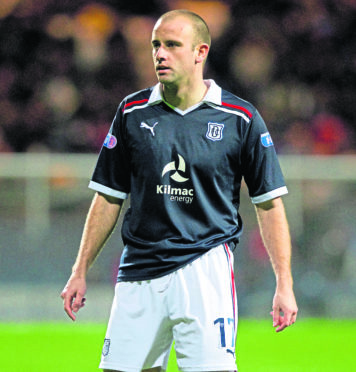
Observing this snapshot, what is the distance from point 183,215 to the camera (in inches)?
159

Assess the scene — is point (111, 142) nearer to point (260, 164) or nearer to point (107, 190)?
point (107, 190)

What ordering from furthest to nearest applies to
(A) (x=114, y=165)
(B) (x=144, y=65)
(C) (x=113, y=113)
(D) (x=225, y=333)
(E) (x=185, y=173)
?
(B) (x=144, y=65) < (C) (x=113, y=113) < (A) (x=114, y=165) < (E) (x=185, y=173) < (D) (x=225, y=333)

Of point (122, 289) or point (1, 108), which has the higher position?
point (1, 108)

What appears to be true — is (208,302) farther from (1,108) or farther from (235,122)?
(1,108)

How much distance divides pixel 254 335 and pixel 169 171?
4800mm

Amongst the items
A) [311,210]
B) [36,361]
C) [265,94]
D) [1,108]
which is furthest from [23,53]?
[36,361]

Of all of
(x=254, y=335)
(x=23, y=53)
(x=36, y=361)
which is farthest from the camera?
(x=23, y=53)

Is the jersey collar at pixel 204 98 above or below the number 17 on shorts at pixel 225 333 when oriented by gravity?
above

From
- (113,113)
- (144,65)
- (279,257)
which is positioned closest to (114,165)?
(279,257)

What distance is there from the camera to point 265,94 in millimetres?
11516

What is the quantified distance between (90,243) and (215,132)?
0.79 m

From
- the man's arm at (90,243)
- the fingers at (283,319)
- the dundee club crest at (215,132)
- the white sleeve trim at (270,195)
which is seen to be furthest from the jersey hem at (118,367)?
the dundee club crest at (215,132)

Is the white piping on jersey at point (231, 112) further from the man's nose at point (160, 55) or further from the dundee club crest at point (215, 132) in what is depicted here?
the man's nose at point (160, 55)

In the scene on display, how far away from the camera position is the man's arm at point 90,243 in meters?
4.14
